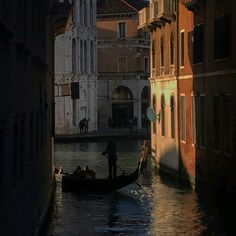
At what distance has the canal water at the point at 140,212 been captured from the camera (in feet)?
56.6

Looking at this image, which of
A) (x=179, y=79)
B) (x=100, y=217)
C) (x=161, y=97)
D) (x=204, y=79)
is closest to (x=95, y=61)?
(x=161, y=97)

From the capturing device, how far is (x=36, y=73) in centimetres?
1511

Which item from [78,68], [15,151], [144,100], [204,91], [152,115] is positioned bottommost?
[15,151]

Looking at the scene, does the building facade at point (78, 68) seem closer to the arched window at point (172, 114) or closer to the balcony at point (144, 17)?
the balcony at point (144, 17)

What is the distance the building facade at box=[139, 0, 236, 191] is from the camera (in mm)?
21047

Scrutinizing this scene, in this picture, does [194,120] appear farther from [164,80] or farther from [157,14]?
[157,14]

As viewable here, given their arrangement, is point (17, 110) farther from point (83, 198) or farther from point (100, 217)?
point (83, 198)

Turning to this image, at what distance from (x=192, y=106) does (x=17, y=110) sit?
15.3 m

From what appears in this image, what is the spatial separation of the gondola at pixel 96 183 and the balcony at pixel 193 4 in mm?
5758

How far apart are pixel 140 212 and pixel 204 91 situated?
5289 millimetres

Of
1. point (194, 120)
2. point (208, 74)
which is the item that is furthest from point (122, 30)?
point (208, 74)

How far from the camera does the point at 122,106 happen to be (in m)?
66.9

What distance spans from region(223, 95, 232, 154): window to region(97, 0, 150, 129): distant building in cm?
4461

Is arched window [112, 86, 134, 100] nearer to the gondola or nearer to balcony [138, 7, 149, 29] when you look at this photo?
balcony [138, 7, 149, 29]
